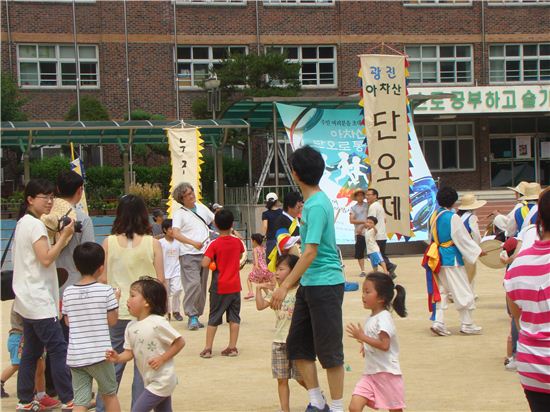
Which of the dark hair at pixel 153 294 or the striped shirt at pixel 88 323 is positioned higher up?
the dark hair at pixel 153 294

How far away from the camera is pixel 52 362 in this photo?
6.67 meters

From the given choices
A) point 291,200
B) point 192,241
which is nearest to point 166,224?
point 192,241

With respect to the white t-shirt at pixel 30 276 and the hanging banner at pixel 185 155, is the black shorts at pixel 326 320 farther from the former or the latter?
the hanging banner at pixel 185 155

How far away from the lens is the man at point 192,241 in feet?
34.7

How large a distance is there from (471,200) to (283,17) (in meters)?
24.8

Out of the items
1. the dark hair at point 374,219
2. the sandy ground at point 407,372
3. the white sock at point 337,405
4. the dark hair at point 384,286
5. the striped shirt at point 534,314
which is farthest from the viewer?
the dark hair at point 374,219

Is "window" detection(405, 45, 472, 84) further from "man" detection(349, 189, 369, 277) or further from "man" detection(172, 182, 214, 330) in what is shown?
"man" detection(172, 182, 214, 330)

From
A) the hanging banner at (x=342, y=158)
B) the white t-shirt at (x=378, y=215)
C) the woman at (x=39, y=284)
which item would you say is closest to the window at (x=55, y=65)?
the hanging banner at (x=342, y=158)

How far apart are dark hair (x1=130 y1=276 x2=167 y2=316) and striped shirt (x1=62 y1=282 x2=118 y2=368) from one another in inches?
14.9

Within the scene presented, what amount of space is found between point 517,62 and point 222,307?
1172 inches

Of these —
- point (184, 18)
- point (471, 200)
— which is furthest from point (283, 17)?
point (471, 200)

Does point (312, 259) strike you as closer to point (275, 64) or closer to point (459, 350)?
point (459, 350)

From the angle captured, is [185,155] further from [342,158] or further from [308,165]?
[308,165]

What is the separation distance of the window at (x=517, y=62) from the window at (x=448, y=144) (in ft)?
8.03
